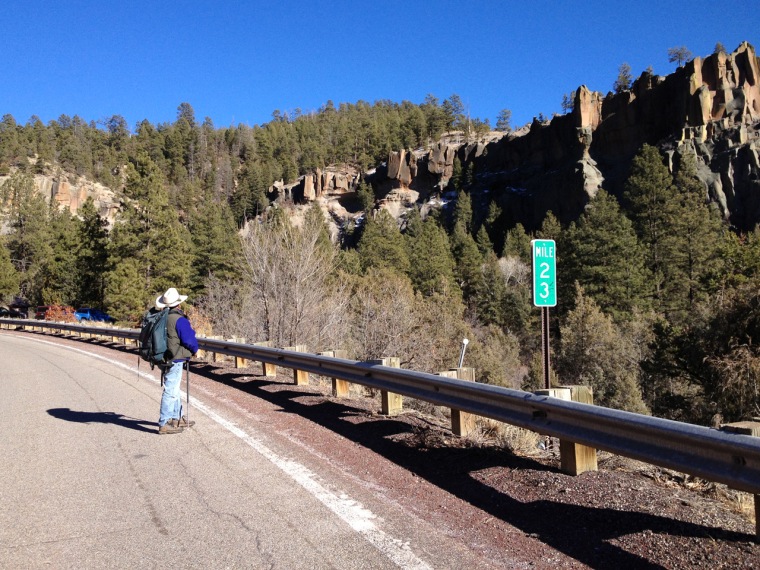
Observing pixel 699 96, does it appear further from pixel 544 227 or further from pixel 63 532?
pixel 63 532

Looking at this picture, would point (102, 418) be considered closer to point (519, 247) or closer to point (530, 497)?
point (530, 497)

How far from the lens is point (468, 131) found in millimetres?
123250

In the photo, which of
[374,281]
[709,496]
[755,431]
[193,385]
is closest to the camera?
[755,431]

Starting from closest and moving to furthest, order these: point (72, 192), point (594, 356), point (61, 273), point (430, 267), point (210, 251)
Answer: point (594, 356) < point (61, 273) < point (210, 251) < point (430, 267) < point (72, 192)

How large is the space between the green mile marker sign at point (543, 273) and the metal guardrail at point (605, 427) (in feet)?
5.45

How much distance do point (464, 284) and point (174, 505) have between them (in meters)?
58.0

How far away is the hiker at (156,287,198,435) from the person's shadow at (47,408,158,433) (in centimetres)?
33

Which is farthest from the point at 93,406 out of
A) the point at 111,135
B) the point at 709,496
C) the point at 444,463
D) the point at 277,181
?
the point at 111,135

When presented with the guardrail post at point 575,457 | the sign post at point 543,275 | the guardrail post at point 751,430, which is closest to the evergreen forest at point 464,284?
the sign post at point 543,275

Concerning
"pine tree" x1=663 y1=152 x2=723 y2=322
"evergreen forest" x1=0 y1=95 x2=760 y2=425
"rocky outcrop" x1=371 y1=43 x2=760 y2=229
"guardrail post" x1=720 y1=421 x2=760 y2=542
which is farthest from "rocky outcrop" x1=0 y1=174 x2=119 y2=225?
"guardrail post" x1=720 y1=421 x2=760 y2=542

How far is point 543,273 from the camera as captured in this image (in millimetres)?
6836

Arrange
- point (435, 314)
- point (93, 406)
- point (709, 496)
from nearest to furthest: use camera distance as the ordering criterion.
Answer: point (709, 496)
point (93, 406)
point (435, 314)

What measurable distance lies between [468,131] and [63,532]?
126 metres

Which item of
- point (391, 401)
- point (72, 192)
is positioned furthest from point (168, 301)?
point (72, 192)
